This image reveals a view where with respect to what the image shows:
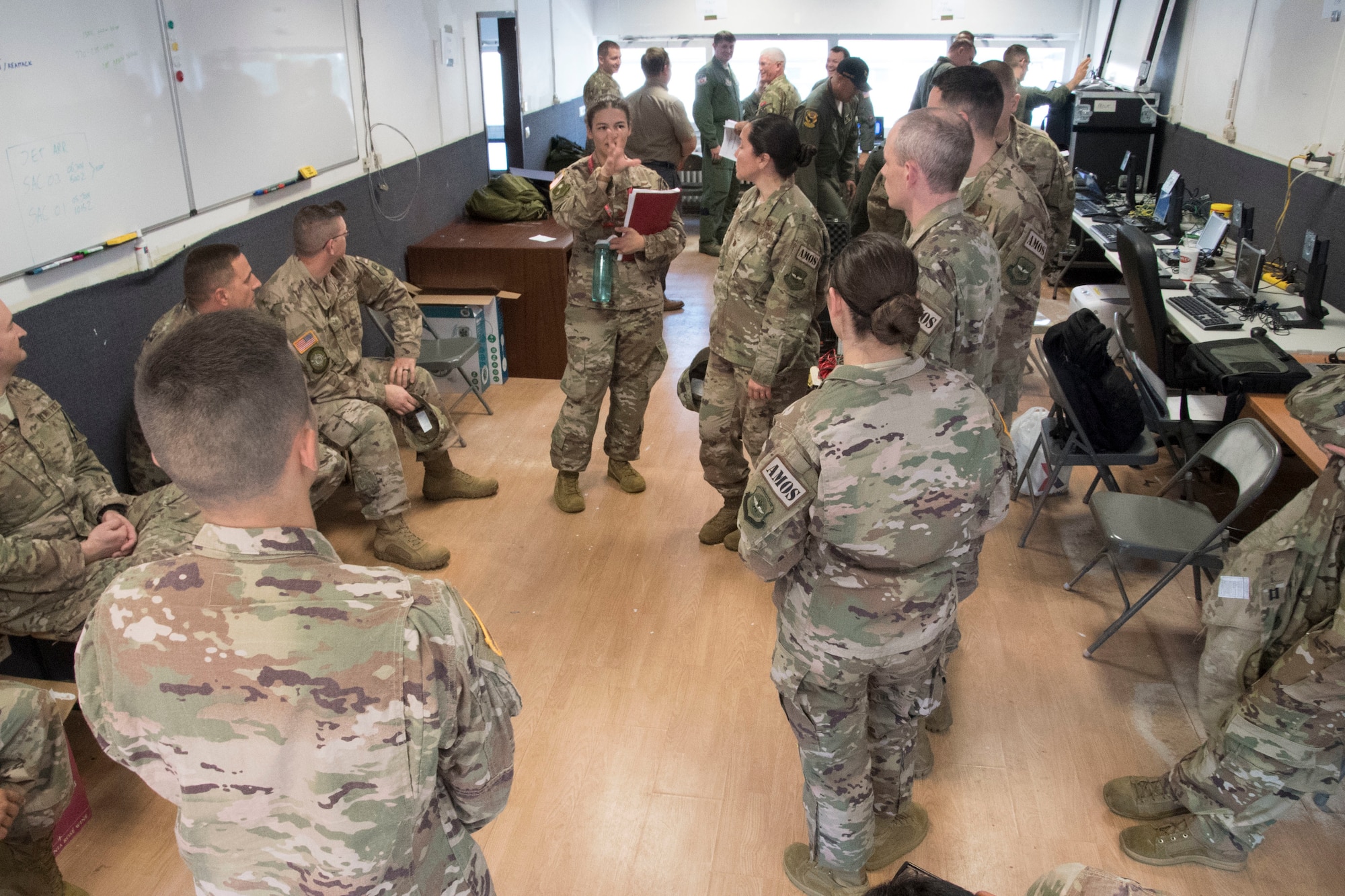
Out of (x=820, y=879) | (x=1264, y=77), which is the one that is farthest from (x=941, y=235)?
(x=1264, y=77)

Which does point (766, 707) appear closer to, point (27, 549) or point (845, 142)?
point (27, 549)

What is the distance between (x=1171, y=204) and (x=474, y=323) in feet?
13.0

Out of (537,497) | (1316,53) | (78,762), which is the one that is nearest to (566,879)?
(78,762)

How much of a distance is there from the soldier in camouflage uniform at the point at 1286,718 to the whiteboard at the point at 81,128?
3.40m

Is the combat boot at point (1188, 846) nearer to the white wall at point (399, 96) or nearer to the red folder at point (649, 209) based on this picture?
the red folder at point (649, 209)

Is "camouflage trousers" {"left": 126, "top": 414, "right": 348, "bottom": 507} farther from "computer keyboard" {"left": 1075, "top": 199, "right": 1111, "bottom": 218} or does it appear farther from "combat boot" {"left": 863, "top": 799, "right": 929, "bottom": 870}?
"computer keyboard" {"left": 1075, "top": 199, "right": 1111, "bottom": 218}

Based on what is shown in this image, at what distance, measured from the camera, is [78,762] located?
2619 millimetres

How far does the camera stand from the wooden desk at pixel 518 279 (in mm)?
5195

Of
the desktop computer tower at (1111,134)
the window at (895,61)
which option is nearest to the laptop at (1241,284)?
the desktop computer tower at (1111,134)

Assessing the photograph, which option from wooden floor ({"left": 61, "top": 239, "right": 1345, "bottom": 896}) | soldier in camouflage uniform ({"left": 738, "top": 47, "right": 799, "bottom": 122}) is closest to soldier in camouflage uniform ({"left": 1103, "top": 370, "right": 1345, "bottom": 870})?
wooden floor ({"left": 61, "top": 239, "right": 1345, "bottom": 896})

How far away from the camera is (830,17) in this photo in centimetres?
901

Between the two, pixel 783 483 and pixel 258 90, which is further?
pixel 258 90

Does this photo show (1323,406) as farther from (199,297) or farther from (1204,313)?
(199,297)

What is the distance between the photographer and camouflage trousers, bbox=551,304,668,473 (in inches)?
150
